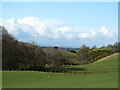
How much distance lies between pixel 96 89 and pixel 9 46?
33.3 meters

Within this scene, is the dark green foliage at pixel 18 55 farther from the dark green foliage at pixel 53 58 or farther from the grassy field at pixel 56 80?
the grassy field at pixel 56 80

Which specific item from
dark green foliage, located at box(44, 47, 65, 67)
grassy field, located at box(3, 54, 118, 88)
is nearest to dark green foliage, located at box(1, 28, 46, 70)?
dark green foliage, located at box(44, 47, 65, 67)

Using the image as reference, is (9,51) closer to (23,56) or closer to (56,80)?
(23,56)

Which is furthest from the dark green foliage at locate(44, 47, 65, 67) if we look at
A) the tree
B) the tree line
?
the tree

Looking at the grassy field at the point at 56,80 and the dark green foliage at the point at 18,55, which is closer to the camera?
the grassy field at the point at 56,80

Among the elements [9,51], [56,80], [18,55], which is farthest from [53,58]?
[56,80]

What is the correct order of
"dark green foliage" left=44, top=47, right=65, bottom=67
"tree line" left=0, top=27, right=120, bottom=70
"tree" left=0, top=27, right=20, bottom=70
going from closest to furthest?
"tree" left=0, top=27, right=20, bottom=70 → "tree line" left=0, top=27, right=120, bottom=70 → "dark green foliage" left=44, top=47, right=65, bottom=67

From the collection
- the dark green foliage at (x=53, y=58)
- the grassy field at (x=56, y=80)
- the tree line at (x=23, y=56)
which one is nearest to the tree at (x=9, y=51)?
the tree line at (x=23, y=56)

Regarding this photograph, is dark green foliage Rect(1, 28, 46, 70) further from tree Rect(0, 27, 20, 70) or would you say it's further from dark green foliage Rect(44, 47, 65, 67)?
dark green foliage Rect(44, 47, 65, 67)

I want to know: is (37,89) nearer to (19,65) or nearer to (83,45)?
(19,65)

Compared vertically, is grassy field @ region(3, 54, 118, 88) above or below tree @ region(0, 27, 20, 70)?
below

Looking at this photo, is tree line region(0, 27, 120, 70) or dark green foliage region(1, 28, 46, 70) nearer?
dark green foliage region(1, 28, 46, 70)

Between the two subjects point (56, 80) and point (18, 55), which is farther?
point (18, 55)

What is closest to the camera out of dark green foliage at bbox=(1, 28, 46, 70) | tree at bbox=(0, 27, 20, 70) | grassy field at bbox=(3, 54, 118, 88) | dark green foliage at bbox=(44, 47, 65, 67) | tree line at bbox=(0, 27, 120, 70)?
grassy field at bbox=(3, 54, 118, 88)
